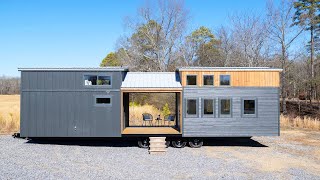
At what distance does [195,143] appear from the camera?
46.3 ft

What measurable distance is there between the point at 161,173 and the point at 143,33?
2452 centimetres

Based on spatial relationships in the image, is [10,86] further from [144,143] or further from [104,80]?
[144,143]

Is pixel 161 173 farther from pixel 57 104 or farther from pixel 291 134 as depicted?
pixel 291 134

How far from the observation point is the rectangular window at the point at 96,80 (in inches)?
542

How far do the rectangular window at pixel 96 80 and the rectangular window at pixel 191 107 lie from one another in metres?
3.90

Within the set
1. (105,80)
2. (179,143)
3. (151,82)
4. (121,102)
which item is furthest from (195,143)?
(105,80)

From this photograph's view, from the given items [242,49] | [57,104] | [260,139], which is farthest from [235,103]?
[242,49]

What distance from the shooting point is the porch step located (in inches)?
505

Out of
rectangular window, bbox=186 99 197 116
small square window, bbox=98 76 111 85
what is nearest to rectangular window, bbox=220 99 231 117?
rectangular window, bbox=186 99 197 116

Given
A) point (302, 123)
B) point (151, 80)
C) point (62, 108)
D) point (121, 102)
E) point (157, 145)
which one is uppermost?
point (151, 80)

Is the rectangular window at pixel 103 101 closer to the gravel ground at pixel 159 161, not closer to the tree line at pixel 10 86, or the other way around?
the gravel ground at pixel 159 161

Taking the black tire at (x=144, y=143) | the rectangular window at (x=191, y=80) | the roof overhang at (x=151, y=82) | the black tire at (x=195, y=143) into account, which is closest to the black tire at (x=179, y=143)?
the black tire at (x=195, y=143)

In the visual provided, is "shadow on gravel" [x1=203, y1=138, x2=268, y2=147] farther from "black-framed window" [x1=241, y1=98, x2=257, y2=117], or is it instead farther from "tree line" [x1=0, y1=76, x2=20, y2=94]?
"tree line" [x1=0, y1=76, x2=20, y2=94]

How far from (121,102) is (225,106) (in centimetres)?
492
